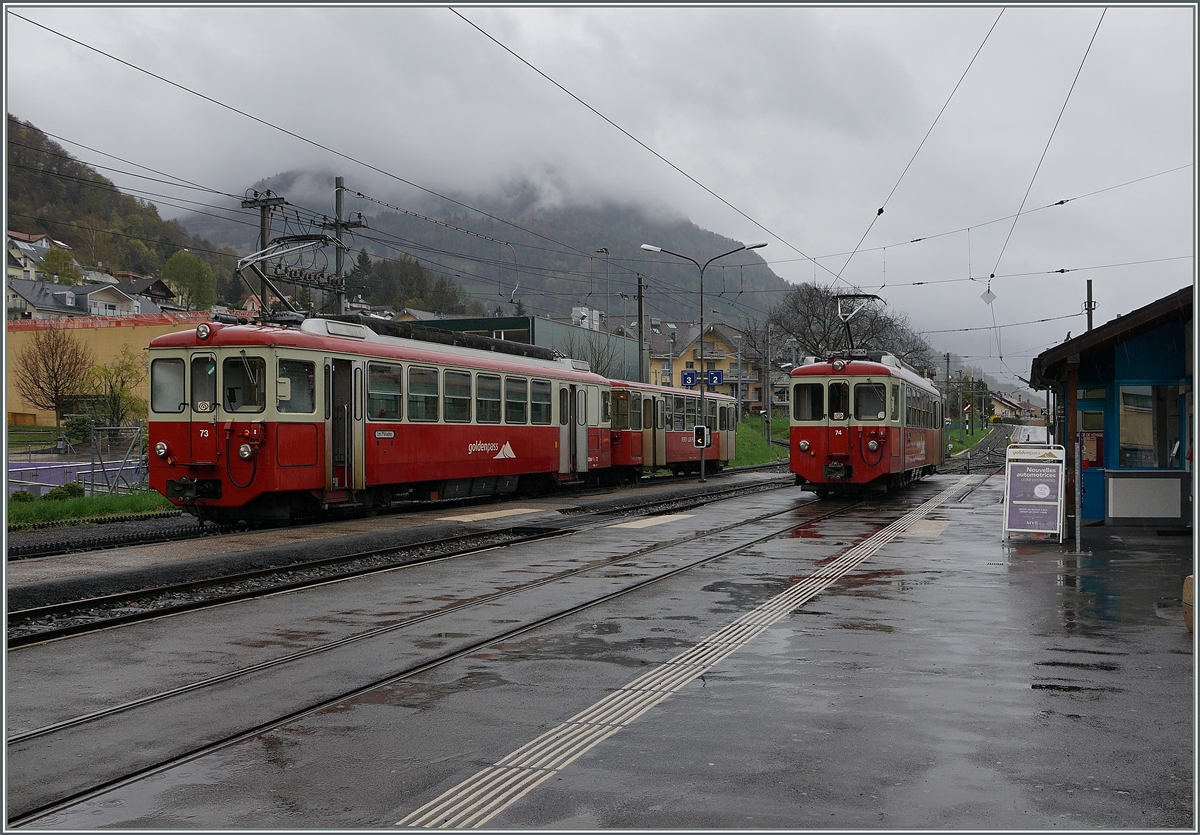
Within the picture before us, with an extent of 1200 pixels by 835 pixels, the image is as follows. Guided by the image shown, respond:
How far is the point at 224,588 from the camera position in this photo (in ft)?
38.6

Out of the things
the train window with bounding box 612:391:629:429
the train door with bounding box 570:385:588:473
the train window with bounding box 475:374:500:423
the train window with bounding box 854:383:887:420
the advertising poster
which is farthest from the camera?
the train window with bounding box 612:391:629:429

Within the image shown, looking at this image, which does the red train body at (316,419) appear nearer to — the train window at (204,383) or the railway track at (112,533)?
the train window at (204,383)

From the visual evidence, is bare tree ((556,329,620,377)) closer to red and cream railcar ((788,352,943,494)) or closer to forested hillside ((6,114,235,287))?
forested hillside ((6,114,235,287))

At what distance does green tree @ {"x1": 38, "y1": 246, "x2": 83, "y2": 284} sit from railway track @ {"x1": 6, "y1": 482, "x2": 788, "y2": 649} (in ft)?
257

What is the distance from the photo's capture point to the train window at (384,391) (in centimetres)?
1930

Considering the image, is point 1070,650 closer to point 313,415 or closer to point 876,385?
point 313,415

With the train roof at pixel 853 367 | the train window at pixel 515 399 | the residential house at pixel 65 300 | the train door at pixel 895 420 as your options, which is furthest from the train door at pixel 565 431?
Answer: the residential house at pixel 65 300

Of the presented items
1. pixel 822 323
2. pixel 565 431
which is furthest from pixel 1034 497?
pixel 822 323

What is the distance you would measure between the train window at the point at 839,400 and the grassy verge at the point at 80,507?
1494 cm

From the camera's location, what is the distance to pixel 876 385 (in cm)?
2577

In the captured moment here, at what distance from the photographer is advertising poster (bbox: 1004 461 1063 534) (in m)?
16.7

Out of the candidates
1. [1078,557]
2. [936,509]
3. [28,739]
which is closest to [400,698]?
[28,739]

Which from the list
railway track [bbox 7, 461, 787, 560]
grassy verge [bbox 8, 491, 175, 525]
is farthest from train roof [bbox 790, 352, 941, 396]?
grassy verge [bbox 8, 491, 175, 525]

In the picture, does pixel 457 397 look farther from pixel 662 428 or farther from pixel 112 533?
pixel 662 428
